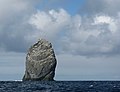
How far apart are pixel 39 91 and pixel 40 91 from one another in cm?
24

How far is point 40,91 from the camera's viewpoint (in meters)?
104

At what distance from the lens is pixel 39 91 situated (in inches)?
4090
